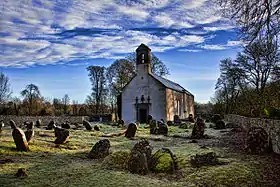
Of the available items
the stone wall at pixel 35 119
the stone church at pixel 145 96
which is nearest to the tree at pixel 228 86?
the stone church at pixel 145 96

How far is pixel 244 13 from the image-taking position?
29.8ft

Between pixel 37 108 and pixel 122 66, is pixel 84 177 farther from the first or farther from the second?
pixel 37 108

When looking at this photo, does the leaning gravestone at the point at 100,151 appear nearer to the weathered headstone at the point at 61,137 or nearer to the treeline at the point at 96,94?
the weathered headstone at the point at 61,137

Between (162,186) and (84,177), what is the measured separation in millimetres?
2178

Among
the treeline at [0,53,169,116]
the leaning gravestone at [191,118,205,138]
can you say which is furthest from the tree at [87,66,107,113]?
the leaning gravestone at [191,118,205,138]

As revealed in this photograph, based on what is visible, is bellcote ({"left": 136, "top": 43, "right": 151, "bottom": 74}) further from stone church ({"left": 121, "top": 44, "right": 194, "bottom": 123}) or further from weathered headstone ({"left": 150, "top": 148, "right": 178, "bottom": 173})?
weathered headstone ({"left": 150, "top": 148, "right": 178, "bottom": 173})

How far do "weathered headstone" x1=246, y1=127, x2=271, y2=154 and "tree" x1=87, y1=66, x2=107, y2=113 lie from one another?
3846 cm

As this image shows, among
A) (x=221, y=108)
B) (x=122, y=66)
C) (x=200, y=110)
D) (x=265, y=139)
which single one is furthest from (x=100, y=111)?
(x=265, y=139)

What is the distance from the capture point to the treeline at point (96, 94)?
139 ft

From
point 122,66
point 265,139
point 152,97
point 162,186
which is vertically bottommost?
point 162,186

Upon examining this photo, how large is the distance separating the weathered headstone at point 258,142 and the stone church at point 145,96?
24.6 m

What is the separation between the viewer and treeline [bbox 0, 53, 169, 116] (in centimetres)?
4238

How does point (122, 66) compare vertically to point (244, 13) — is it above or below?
above

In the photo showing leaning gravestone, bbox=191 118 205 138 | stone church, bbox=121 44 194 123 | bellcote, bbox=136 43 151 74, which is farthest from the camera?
bellcote, bbox=136 43 151 74
